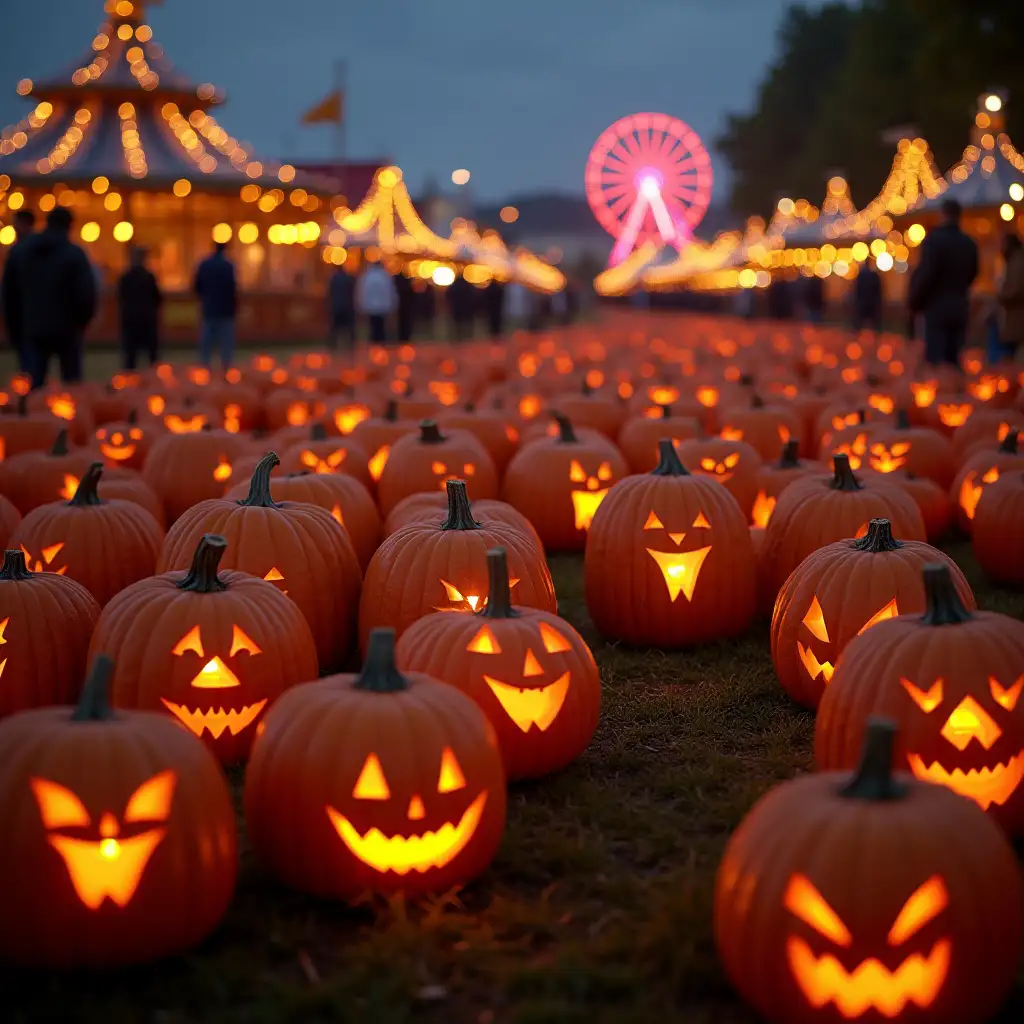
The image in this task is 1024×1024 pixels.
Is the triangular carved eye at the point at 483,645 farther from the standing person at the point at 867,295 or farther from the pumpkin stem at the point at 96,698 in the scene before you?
the standing person at the point at 867,295

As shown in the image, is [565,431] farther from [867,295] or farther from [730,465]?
[867,295]

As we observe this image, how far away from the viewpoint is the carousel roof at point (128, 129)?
35.2m

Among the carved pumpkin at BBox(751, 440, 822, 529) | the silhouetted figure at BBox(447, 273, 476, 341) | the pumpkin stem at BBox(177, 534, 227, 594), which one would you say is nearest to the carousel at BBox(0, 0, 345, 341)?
the silhouetted figure at BBox(447, 273, 476, 341)

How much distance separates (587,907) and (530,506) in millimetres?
4791

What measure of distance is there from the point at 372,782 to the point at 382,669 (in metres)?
0.30

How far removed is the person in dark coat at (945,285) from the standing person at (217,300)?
8366mm

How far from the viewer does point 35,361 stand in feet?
44.0

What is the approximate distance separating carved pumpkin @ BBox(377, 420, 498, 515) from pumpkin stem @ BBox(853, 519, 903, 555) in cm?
320

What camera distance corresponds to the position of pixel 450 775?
3.61m

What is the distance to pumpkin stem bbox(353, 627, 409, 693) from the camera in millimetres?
3717

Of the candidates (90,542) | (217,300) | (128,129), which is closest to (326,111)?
(128,129)

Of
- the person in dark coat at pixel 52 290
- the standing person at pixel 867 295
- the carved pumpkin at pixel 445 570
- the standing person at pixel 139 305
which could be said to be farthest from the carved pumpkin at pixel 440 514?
the standing person at pixel 867 295

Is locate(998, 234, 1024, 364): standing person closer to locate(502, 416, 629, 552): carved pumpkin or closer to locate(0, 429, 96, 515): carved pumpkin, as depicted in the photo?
locate(502, 416, 629, 552): carved pumpkin

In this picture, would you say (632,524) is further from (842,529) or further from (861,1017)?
(861,1017)
